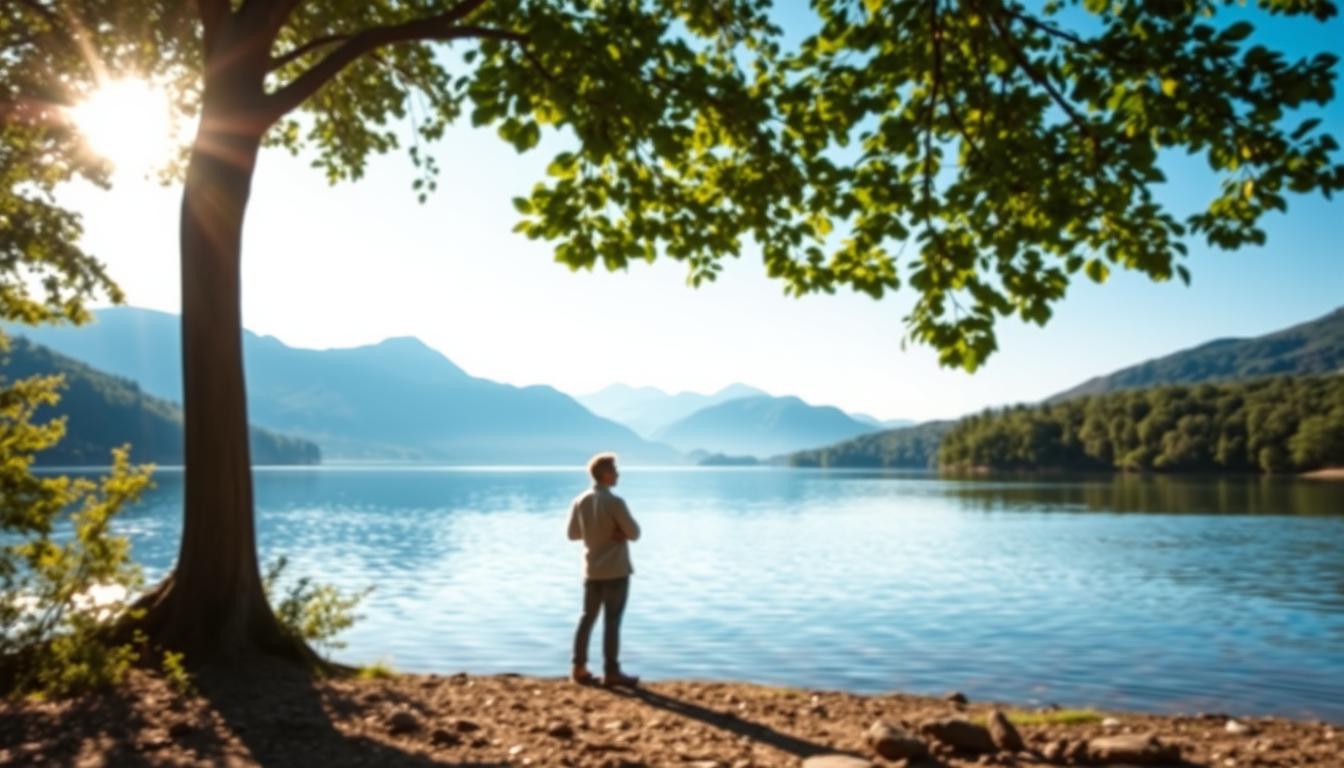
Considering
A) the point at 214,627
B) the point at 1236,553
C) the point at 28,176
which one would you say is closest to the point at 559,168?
the point at 214,627

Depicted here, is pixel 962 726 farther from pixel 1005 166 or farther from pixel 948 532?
pixel 948 532

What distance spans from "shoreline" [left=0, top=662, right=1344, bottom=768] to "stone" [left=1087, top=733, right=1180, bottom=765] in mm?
17

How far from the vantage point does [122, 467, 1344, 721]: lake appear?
780 inches

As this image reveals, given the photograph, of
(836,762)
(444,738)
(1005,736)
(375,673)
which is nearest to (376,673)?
(375,673)

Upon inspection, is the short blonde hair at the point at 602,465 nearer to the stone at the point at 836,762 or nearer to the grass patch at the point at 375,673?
the grass patch at the point at 375,673

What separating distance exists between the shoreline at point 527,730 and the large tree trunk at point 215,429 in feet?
2.88

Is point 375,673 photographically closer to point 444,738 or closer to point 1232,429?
point 444,738

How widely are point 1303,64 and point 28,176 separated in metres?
16.5

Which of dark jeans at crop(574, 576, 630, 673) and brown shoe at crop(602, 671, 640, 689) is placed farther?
dark jeans at crop(574, 576, 630, 673)

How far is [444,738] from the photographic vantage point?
29.3ft

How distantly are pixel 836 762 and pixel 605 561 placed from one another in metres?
5.07

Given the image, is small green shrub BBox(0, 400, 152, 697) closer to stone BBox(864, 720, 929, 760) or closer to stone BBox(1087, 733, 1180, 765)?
stone BBox(864, 720, 929, 760)

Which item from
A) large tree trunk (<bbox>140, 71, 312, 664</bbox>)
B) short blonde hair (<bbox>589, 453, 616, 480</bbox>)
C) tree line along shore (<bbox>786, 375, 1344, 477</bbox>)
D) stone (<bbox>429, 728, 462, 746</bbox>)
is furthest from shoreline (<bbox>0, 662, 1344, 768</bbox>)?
tree line along shore (<bbox>786, 375, 1344, 477</bbox>)

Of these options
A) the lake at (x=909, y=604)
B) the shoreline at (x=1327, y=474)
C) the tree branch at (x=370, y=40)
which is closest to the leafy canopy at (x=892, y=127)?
the tree branch at (x=370, y=40)
